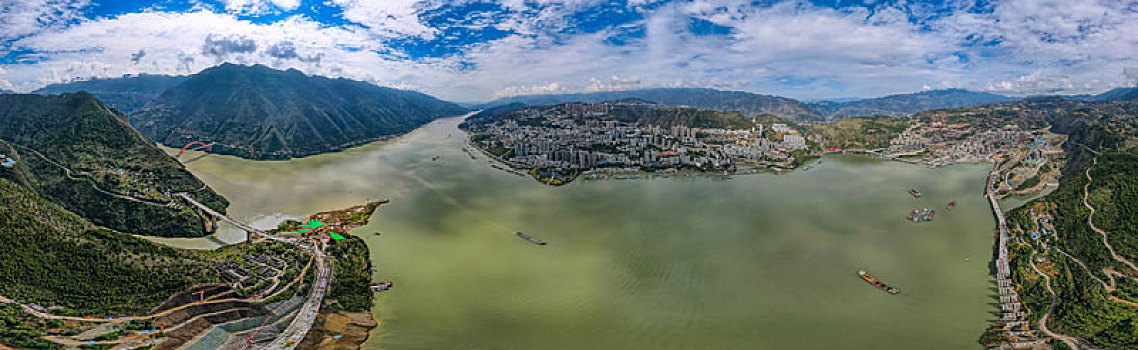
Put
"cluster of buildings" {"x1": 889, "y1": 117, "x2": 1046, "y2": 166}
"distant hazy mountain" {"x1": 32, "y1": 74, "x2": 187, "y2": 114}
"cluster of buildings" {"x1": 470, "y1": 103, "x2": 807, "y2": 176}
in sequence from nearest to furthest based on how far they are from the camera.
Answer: "cluster of buildings" {"x1": 470, "y1": 103, "x2": 807, "y2": 176} → "cluster of buildings" {"x1": 889, "y1": 117, "x2": 1046, "y2": 166} → "distant hazy mountain" {"x1": 32, "y1": 74, "x2": 187, "y2": 114}

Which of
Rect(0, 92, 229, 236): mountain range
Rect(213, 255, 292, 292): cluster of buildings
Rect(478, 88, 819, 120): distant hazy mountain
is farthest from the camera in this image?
Rect(478, 88, 819, 120): distant hazy mountain

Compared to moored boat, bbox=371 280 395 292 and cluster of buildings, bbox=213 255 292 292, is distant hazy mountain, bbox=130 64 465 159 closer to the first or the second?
cluster of buildings, bbox=213 255 292 292

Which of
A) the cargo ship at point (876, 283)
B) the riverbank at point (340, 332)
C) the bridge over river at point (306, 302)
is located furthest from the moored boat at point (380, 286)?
the cargo ship at point (876, 283)

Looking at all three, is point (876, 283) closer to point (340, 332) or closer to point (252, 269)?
point (340, 332)

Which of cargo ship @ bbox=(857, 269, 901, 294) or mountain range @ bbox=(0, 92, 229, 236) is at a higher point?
mountain range @ bbox=(0, 92, 229, 236)

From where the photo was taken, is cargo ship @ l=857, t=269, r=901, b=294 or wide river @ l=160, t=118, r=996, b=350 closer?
wide river @ l=160, t=118, r=996, b=350

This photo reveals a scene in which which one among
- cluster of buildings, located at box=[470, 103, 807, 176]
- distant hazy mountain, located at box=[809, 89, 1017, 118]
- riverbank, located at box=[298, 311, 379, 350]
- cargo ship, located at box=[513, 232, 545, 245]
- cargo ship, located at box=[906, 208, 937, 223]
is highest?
distant hazy mountain, located at box=[809, 89, 1017, 118]

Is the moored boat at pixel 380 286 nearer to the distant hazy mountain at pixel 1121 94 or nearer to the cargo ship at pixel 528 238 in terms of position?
the cargo ship at pixel 528 238

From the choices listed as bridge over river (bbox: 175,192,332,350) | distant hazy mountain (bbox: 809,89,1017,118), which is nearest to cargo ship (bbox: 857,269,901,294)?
bridge over river (bbox: 175,192,332,350)
